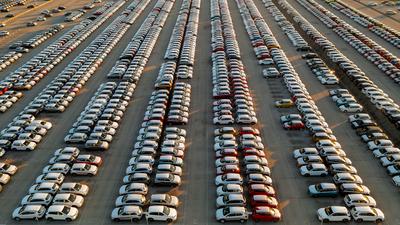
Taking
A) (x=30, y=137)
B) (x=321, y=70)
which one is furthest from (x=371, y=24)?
(x=30, y=137)

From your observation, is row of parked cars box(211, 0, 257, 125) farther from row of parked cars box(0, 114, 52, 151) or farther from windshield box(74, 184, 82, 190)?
row of parked cars box(0, 114, 52, 151)

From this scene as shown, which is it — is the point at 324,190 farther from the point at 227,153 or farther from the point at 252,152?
the point at 227,153

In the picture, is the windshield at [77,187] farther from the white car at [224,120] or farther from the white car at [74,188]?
the white car at [224,120]

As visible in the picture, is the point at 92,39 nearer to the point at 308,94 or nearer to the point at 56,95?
the point at 56,95

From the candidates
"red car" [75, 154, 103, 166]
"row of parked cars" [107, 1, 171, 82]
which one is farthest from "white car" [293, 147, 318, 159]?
"row of parked cars" [107, 1, 171, 82]

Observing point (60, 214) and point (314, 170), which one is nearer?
point (60, 214)

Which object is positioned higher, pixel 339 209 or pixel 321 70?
pixel 321 70
